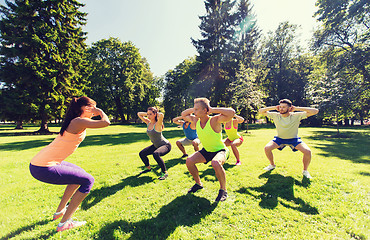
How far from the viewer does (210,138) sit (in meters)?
3.92

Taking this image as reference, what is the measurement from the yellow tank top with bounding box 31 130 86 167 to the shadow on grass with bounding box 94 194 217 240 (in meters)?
1.53

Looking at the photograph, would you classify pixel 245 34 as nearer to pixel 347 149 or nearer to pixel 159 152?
pixel 347 149

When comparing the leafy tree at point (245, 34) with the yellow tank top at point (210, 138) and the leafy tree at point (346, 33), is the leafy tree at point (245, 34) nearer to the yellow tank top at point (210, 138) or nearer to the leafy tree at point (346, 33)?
the leafy tree at point (346, 33)

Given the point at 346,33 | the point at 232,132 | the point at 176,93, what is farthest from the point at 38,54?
the point at 346,33

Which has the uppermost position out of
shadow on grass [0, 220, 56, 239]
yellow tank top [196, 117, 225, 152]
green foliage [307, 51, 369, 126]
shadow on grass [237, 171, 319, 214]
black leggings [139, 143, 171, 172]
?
green foliage [307, 51, 369, 126]

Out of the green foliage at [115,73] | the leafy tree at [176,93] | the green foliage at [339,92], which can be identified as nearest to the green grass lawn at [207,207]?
the green foliage at [339,92]

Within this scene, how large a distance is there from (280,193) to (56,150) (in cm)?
500

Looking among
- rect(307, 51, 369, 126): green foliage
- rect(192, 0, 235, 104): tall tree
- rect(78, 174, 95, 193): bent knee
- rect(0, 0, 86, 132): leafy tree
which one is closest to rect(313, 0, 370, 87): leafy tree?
rect(307, 51, 369, 126): green foliage

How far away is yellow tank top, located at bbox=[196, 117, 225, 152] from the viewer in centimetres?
386

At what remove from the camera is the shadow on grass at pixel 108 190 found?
379 cm

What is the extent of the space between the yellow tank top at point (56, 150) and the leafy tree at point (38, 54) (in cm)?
2249

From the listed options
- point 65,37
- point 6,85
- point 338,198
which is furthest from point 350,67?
point 6,85

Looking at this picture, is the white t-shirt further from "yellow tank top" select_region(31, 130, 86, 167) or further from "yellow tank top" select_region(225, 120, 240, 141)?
"yellow tank top" select_region(31, 130, 86, 167)

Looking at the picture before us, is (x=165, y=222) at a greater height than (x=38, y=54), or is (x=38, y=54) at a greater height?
(x=38, y=54)
